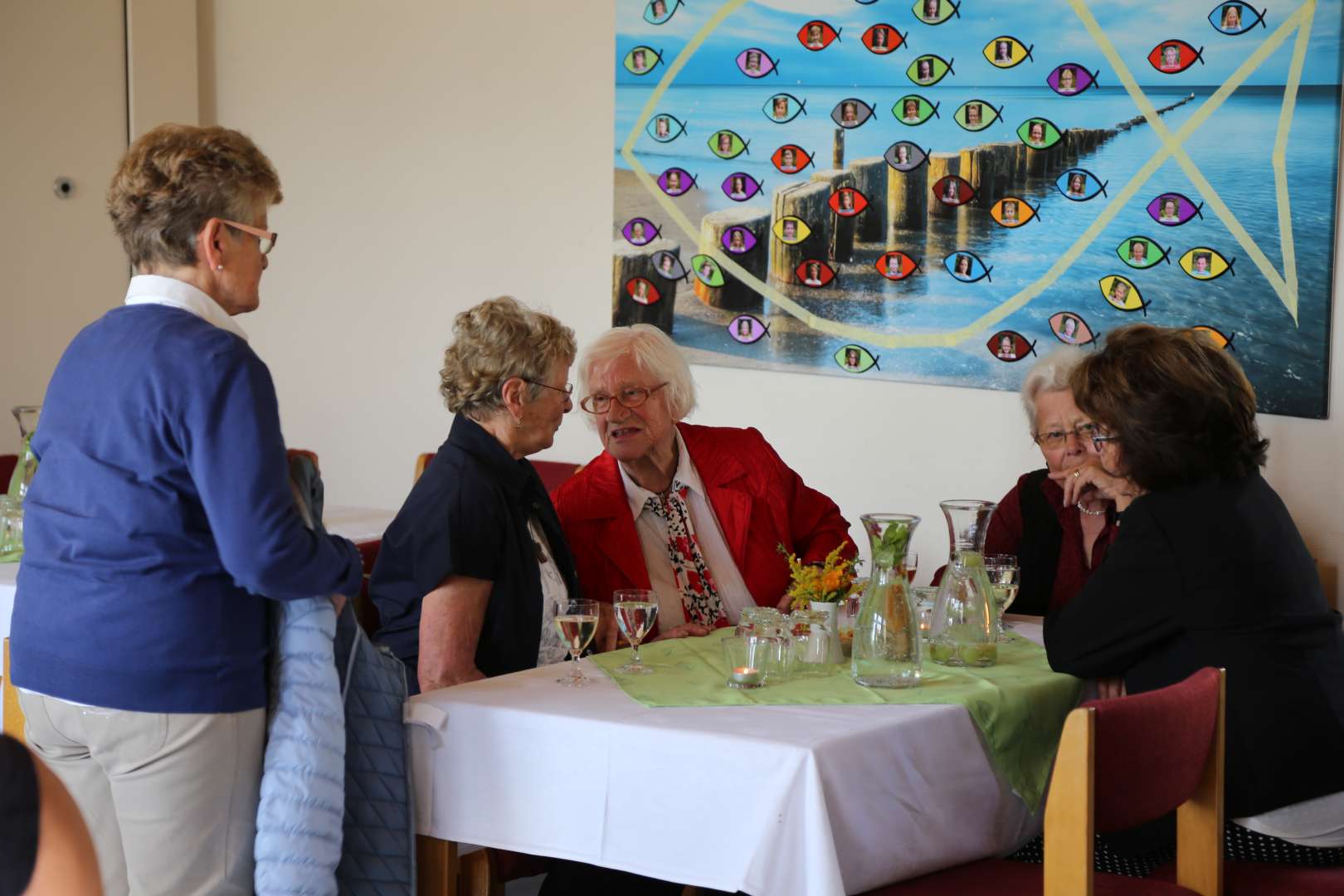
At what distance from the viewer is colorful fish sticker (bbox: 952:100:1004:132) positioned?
13.8 ft

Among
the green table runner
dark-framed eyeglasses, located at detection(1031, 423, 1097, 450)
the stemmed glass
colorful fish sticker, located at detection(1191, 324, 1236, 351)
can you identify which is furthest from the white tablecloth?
colorful fish sticker, located at detection(1191, 324, 1236, 351)

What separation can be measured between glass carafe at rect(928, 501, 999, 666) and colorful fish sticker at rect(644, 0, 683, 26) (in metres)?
2.59

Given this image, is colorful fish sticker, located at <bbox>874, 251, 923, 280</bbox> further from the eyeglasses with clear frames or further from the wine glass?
the eyeglasses with clear frames

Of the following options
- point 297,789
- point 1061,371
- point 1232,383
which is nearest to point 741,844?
point 297,789

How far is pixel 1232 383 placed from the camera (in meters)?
2.49

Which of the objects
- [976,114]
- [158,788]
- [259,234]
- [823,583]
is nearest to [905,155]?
[976,114]

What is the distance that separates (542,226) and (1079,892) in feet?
11.9

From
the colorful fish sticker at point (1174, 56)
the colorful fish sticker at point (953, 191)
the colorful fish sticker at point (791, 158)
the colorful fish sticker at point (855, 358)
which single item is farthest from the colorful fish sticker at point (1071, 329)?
the colorful fish sticker at point (791, 158)

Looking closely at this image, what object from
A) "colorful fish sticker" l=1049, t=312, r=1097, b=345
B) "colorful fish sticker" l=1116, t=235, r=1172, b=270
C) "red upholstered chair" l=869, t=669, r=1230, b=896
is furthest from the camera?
"colorful fish sticker" l=1049, t=312, r=1097, b=345

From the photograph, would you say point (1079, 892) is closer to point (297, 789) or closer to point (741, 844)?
point (741, 844)

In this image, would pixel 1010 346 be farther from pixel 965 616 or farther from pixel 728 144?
pixel 965 616

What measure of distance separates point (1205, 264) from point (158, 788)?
115 inches

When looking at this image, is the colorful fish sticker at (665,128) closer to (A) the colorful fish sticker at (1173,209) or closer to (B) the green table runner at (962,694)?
(A) the colorful fish sticker at (1173,209)

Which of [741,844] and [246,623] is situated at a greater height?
[246,623]
